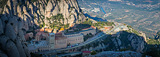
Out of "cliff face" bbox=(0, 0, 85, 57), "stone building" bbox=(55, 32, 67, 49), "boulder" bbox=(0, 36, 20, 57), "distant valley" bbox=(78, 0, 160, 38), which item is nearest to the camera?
"boulder" bbox=(0, 36, 20, 57)

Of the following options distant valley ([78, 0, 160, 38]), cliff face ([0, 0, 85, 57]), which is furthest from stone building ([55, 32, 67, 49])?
distant valley ([78, 0, 160, 38])

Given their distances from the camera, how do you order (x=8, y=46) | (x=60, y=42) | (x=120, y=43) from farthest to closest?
(x=120, y=43)
(x=60, y=42)
(x=8, y=46)

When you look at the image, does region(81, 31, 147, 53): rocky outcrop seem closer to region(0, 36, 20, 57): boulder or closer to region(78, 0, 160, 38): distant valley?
region(0, 36, 20, 57): boulder

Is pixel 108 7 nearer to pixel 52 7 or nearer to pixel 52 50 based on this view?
pixel 52 7

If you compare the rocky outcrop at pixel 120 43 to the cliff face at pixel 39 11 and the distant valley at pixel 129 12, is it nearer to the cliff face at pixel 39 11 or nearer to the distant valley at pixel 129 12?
the cliff face at pixel 39 11

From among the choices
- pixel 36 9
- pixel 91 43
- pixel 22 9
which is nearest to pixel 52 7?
pixel 36 9

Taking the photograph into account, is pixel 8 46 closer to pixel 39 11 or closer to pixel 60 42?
pixel 60 42

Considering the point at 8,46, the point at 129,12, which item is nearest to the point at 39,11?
the point at 8,46

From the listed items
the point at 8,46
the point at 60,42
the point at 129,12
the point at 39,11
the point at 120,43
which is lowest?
the point at 120,43

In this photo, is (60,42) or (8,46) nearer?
(8,46)

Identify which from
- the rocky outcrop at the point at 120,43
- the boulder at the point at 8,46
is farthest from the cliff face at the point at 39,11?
the boulder at the point at 8,46

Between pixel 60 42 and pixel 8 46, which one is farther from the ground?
pixel 8 46
